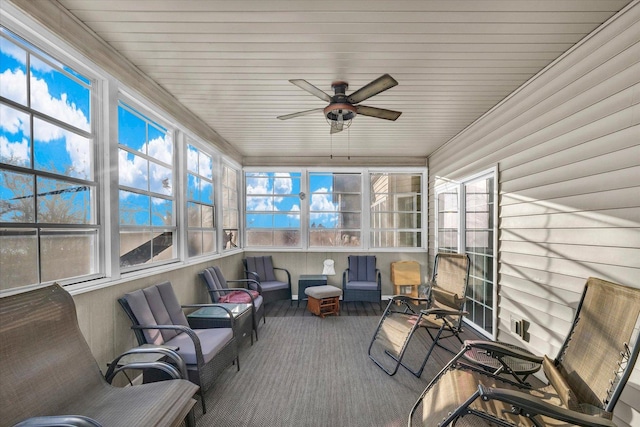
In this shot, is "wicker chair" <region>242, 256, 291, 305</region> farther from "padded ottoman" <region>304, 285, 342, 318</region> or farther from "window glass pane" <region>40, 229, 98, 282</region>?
"window glass pane" <region>40, 229, 98, 282</region>

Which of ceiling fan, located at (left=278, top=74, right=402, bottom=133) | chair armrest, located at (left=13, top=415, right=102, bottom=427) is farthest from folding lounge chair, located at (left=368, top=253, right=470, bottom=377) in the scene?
chair armrest, located at (left=13, top=415, right=102, bottom=427)

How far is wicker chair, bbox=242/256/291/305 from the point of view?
522 cm

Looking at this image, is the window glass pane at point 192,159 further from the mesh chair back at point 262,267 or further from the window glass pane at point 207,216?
the mesh chair back at point 262,267

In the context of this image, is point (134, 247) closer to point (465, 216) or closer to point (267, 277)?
point (267, 277)

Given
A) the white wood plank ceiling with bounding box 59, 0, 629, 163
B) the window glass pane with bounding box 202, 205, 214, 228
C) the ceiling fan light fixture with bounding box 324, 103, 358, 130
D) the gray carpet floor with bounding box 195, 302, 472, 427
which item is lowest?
the gray carpet floor with bounding box 195, 302, 472, 427

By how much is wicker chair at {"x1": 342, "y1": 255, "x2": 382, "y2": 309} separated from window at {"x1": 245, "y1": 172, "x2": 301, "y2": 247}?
1.33 metres

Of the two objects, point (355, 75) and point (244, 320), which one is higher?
point (355, 75)

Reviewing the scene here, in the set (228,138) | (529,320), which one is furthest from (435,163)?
(228,138)

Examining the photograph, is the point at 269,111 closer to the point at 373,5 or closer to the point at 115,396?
the point at 373,5

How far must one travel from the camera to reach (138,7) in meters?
1.95

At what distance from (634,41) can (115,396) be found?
388 centimetres

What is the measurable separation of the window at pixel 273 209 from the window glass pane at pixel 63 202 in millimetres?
4020

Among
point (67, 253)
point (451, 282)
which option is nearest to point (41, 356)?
point (67, 253)

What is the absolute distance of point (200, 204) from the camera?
429cm
